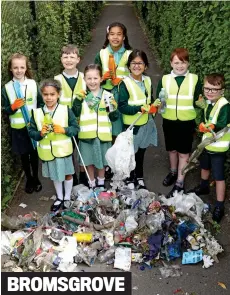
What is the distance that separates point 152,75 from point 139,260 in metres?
7.17

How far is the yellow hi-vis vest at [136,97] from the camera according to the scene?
18.5 feet

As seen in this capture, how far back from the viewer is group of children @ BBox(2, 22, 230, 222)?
208 inches

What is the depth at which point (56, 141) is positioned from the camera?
17.6 ft

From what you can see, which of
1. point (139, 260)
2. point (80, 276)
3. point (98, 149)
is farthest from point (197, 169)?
point (80, 276)

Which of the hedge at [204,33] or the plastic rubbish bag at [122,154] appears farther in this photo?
the hedge at [204,33]

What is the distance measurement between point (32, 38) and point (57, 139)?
3.12m

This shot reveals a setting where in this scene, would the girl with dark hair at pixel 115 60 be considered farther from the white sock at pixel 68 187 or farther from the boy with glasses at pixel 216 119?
the boy with glasses at pixel 216 119

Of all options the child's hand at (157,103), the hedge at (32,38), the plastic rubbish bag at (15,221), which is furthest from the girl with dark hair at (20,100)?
the child's hand at (157,103)

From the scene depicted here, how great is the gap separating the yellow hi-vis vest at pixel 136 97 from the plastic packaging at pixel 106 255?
1660 millimetres

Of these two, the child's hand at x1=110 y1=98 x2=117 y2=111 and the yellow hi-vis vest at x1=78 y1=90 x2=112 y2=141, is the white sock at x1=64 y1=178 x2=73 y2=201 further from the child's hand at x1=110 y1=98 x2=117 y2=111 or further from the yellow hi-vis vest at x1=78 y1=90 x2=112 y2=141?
the child's hand at x1=110 y1=98 x2=117 y2=111

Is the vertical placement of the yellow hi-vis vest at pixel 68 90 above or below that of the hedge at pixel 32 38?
below

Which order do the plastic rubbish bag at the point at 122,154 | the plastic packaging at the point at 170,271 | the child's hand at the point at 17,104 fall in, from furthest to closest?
the plastic rubbish bag at the point at 122,154 → the child's hand at the point at 17,104 → the plastic packaging at the point at 170,271

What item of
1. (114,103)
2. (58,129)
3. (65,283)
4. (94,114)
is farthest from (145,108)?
(65,283)

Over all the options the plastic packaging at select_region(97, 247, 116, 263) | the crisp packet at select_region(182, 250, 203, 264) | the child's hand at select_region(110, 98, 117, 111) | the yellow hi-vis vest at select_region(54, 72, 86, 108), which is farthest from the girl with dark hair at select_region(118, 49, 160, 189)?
the crisp packet at select_region(182, 250, 203, 264)
